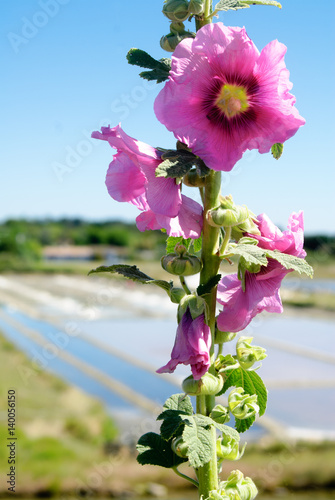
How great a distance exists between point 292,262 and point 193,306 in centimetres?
12

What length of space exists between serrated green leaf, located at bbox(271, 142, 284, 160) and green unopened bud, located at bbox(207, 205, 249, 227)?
0.30ft

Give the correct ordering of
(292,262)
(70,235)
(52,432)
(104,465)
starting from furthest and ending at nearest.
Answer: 1. (70,235)
2. (52,432)
3. (104,465)
4. (292,262)

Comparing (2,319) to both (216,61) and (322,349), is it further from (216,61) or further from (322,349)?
(216,61)

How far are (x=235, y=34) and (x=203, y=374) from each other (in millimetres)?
376

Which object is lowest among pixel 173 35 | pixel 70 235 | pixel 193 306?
pixel 193 306

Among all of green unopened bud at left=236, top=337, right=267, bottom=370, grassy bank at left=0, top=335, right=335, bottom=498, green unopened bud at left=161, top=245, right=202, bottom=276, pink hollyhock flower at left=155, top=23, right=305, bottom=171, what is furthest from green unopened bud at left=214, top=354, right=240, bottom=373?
grassy bank at left=0, top=335, right=335, bottom=498

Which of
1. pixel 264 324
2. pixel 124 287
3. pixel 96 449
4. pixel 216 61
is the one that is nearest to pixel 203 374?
pixel 216 61

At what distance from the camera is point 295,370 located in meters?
9.15

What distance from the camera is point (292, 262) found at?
24.2 inches

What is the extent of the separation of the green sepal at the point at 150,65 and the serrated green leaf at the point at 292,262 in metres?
0.26

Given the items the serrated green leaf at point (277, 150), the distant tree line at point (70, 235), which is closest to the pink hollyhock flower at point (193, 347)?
the serrated green leaf at point (277, 150)

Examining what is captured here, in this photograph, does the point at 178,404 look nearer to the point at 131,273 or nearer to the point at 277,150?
the point at 131,273

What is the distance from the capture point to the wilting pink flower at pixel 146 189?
633 mm

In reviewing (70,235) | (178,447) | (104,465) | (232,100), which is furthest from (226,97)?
(70,235)
